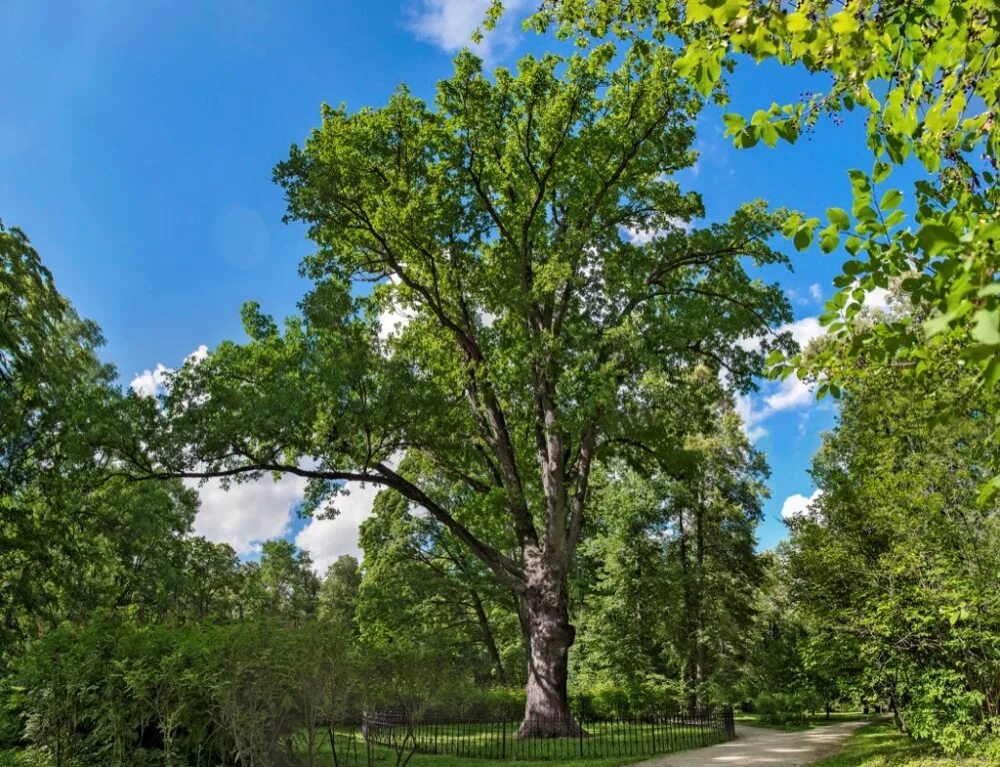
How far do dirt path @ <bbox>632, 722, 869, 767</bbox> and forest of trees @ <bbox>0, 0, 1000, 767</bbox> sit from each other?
4.72 ft

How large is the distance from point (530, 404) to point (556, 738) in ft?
26.9

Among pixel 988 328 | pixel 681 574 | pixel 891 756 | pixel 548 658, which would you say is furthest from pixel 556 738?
pixel 988 328

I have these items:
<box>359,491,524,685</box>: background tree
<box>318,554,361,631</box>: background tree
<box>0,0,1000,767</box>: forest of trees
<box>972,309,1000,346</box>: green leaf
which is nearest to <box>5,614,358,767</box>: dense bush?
<box>0,0,1000,767</box>: forest of trees

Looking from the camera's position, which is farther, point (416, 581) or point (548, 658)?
point (416, 581)

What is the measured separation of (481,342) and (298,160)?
6441mm

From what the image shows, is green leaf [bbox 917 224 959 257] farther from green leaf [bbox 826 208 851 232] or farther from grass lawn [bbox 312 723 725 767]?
grass lawn [bbox 312 723 725 767]

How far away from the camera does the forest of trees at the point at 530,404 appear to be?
11.6 feet

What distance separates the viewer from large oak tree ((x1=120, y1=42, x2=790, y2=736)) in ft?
44.3

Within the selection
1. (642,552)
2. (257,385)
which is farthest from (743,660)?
(257,385)

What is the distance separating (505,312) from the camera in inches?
689

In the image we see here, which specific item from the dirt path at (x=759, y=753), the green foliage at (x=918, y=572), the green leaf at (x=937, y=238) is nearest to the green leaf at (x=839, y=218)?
the green leaf at (x=937, y=238)

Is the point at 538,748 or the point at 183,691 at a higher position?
the point at 183,691

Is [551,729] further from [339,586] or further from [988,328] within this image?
[339,586]

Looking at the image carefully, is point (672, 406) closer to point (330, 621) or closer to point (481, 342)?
point (481, 342)
